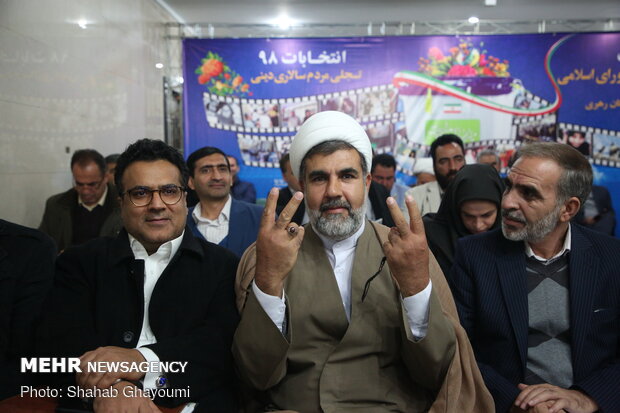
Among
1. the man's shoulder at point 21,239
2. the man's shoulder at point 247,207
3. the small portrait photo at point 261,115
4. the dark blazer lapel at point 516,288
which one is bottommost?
the dark blazer lapel at point 516,288

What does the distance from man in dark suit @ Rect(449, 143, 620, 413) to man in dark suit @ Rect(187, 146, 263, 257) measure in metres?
1.91

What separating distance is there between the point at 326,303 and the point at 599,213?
17.9 ft

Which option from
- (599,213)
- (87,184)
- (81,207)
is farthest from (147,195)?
(599,213)

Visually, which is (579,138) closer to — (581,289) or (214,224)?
(214,224)

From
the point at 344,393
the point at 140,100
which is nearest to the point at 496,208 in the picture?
the point at 344,393

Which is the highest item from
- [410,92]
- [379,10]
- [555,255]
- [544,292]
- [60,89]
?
[379,10]

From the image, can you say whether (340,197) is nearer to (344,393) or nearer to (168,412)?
(344,393)

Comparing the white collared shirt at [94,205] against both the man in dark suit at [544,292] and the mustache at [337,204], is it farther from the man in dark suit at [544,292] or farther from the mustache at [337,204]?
the man in dark suit at [544,292]

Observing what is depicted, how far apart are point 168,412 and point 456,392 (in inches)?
38.5

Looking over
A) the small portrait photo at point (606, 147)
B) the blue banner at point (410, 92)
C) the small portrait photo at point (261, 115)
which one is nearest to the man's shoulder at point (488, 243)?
the blue banner at point (410, 92)

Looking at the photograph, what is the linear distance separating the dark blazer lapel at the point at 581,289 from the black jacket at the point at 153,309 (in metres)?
1.32

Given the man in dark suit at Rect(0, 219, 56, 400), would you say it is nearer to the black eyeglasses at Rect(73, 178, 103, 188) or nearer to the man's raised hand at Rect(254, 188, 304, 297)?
the man's raised hand at Rect(254, 188, 304, 297)

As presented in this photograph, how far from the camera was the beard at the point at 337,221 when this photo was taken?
2.00 metres

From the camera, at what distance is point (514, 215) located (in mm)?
2166
